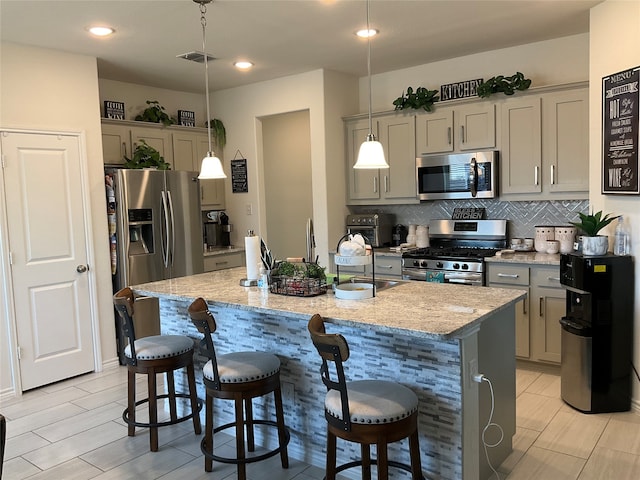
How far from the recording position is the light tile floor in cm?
280

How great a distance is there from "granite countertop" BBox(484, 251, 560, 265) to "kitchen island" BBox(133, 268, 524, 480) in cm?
143

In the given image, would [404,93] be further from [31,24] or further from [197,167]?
[31,24]

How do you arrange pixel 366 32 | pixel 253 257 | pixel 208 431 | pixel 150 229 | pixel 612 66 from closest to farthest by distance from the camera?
pixel 208 431 → pixel 253 257 → pixel 612 66 → pixel 366 32 → pixel 150 229

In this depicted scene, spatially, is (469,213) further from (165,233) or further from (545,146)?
(165,233)

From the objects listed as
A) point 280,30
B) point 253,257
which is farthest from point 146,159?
point 253,257

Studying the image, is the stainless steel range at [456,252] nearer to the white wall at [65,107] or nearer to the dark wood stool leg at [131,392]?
the dark wood stool leg at [131,392]

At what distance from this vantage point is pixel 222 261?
561 cm

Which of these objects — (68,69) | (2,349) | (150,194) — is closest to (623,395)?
(150,194)

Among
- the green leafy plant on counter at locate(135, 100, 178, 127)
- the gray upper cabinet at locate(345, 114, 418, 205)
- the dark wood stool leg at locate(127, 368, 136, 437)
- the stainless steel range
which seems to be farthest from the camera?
the green leafy plant on counter at locate(135, 100, 178, 127)

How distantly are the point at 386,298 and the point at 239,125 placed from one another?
12.3ft

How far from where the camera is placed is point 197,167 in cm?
583

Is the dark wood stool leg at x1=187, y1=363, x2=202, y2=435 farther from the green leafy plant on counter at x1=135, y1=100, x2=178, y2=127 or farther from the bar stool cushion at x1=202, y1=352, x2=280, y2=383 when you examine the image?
the green leafy plant on counter at x1=135, y1=100, x2=178, y2=127

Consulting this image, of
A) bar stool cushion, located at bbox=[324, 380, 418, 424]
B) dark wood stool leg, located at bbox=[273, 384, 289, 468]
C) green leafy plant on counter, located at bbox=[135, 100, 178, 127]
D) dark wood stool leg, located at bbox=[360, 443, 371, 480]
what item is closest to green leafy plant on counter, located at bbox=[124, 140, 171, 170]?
green leafy plant on counter, located at bbox=[135, 100, 178, 127]

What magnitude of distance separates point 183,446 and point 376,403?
153 cm
